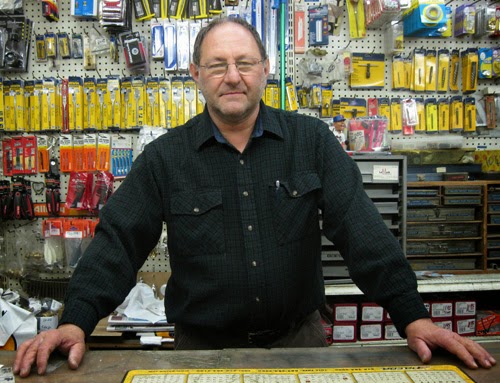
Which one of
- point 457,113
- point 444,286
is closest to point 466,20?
point 457,113

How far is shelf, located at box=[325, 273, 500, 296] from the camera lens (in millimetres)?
2162

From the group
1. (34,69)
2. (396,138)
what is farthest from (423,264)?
(34,69)

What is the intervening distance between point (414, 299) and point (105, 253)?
884 millimetres

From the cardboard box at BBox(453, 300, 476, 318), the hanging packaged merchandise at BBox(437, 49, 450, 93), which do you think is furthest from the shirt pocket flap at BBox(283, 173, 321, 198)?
the hanging packaged merchandise at BBox(437, 49, 450, 93)

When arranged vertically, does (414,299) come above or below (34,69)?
below

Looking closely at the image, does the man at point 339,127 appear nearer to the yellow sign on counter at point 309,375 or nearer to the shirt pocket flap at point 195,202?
the shirt pocket flap at point 195,202

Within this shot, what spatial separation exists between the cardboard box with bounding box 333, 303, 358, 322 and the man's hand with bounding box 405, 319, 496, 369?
116cm

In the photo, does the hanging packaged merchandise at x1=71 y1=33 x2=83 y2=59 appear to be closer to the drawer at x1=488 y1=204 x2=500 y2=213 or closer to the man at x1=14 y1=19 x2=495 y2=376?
the man at x1=14 y1=19 x2=495 y2=376

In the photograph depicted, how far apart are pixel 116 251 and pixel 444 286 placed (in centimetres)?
174

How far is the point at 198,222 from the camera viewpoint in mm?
1351

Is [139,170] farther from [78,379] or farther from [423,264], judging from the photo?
[423,264]

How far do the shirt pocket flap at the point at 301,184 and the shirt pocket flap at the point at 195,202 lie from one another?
0.23 meters

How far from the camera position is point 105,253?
1.23m

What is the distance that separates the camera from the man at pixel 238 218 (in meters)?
1.27
